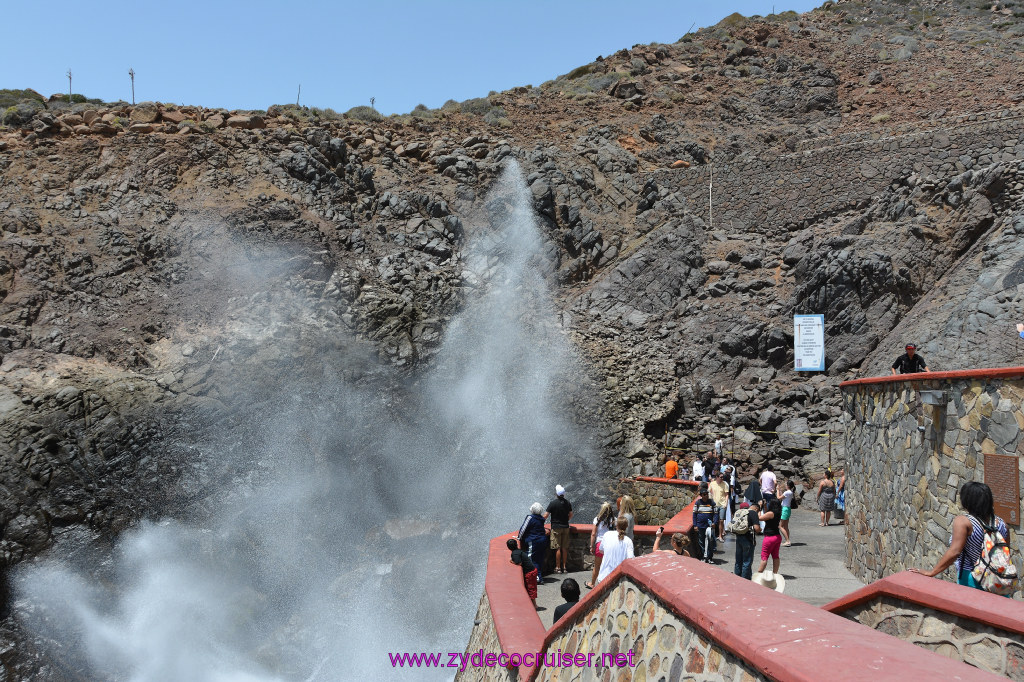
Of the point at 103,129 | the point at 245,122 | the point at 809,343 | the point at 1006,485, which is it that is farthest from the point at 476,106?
the point at 1006,485

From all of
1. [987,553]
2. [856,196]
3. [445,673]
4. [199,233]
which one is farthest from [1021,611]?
[199,233]

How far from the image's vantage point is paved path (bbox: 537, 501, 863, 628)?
923 cm

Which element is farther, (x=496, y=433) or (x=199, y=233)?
(x=199, y=233)

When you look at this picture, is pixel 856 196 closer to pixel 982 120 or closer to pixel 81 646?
pixel 982 120

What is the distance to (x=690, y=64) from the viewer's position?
41438mm

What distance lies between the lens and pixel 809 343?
2225cm

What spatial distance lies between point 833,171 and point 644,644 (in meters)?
26.9

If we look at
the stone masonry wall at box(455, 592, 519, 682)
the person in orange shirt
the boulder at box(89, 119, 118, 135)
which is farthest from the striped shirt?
the boulder at box(89, 119, 118, 135)

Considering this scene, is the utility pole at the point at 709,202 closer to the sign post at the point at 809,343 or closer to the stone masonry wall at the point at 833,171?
the stone masonry wall at the point at 833,171

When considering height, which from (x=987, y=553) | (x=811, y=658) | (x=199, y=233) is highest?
(x=199, y=233)

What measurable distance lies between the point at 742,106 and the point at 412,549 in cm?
2961

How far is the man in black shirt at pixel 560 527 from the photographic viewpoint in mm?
10367

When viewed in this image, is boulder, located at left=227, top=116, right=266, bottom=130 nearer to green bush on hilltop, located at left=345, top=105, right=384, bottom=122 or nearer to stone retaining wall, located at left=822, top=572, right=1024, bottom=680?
green bush on hilltop, located at left=345, top=105, right=384, bottom=122

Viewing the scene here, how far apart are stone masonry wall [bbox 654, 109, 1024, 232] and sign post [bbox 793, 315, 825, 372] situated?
5592 mm
